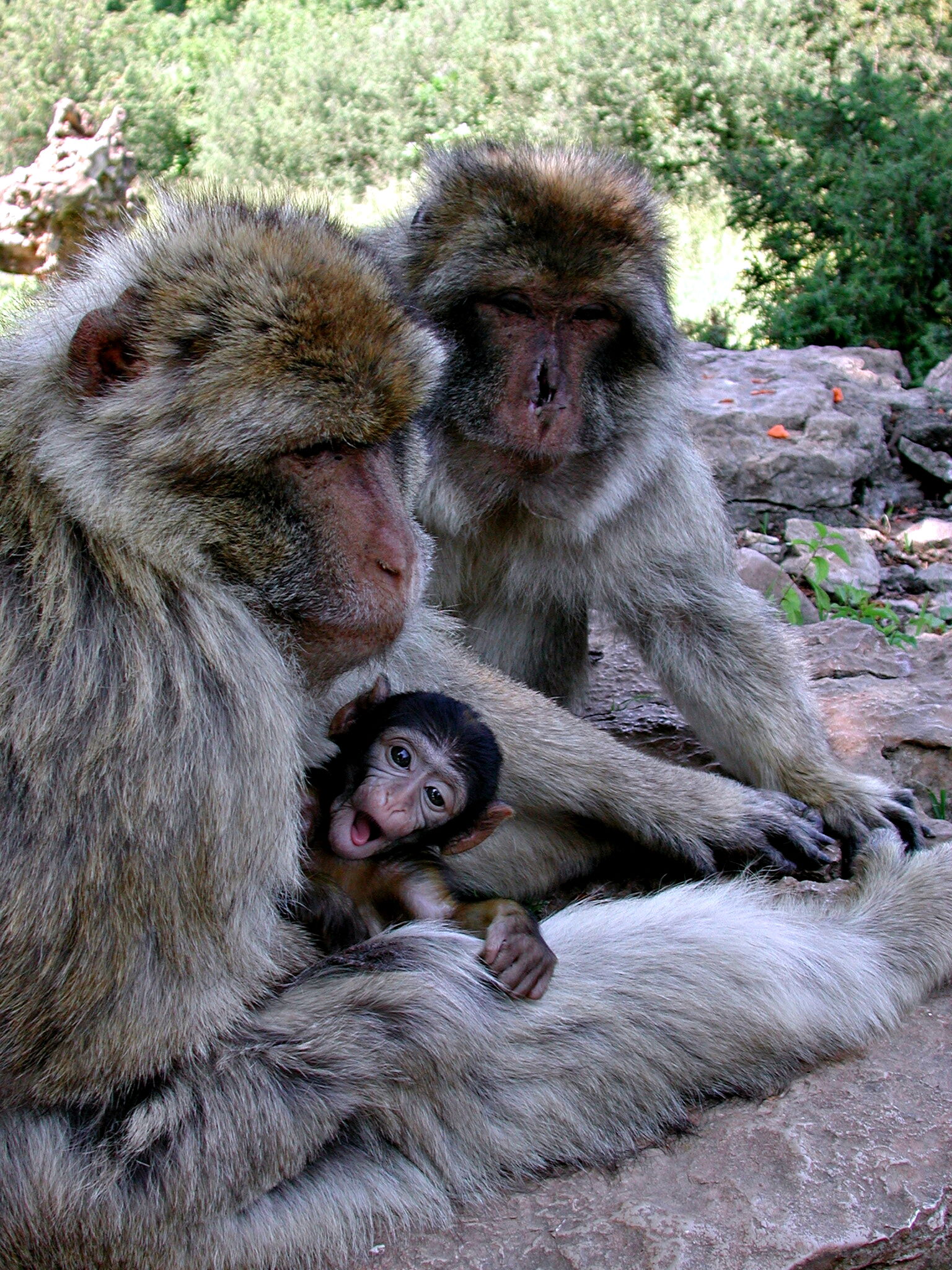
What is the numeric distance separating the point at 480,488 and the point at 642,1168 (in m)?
1.81

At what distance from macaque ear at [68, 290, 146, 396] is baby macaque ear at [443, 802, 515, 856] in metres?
1.23

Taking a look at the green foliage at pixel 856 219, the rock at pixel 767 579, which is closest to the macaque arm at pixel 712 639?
the rock at pixel 767 579

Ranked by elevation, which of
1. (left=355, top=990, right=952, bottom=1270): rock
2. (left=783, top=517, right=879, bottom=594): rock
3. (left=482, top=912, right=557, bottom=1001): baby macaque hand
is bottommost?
(left=783, top=517, right=879, bottom=594): rock

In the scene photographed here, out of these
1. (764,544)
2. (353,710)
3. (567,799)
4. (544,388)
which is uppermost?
(544,388)

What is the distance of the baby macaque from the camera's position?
8.59ft

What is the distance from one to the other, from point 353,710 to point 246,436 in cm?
86

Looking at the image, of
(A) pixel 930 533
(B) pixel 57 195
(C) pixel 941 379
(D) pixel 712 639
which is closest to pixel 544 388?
(D) pixel 712 639

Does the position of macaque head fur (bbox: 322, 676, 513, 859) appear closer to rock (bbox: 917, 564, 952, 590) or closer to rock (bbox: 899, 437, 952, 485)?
rock (bbox: 917, 564, 952, 590)

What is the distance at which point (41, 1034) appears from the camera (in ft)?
6.56

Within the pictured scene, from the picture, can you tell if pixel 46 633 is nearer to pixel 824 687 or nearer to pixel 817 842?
pixel 817 842

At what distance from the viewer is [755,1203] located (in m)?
2.17

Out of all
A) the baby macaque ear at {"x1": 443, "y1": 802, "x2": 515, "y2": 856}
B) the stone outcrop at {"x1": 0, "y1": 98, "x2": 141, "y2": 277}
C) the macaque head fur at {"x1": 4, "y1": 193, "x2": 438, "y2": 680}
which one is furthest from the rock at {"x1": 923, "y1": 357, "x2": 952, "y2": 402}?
the stone outcrop at {"x1": 0, "y1": 98, "x2": 141, "y2": 277}

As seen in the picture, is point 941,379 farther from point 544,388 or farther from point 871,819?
point 544,388

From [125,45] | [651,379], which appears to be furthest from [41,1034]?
Answer: [125,45]
